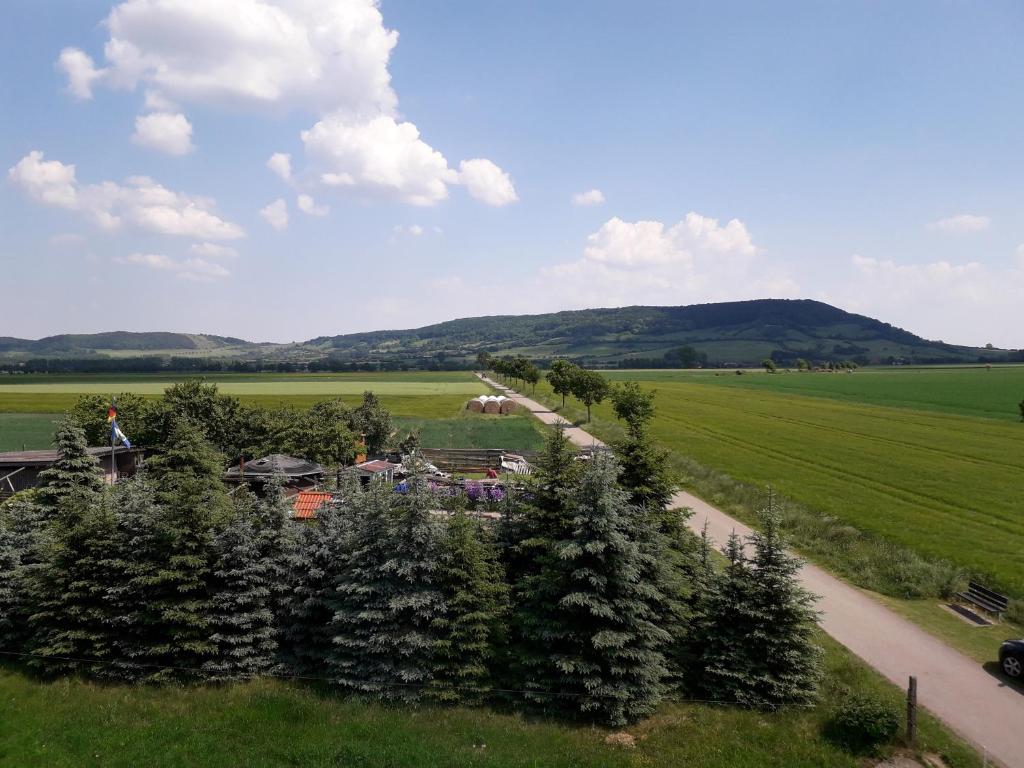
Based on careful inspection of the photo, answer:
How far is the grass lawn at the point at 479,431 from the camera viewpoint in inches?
2051

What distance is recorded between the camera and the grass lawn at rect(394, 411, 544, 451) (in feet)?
171

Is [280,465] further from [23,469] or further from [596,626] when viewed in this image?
[596,626]

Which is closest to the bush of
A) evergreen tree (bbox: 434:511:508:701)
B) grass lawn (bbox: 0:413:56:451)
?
evergreen tree (bbox: 434:511:508:701)

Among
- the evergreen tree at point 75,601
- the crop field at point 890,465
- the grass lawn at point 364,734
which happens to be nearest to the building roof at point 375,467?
the evergreen tree at point 75,601

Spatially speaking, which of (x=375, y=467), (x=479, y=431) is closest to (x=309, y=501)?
(x=375, y=467)

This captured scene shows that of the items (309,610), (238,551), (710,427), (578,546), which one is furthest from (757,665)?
(710,427)

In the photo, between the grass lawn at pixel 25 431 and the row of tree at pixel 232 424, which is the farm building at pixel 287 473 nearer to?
the row of tree at pixel 232 424

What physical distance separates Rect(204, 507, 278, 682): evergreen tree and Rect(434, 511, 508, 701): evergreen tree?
15.7 feet

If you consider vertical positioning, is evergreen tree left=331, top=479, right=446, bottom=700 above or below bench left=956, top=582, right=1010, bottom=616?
above

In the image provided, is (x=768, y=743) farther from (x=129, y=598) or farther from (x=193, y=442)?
(x=193, y=442)

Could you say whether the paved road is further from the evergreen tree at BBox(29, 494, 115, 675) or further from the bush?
the evergreen tree at BBox(29, 494, 115, 675)

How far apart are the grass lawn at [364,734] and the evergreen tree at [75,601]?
104 cm

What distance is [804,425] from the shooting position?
59406 millimetres

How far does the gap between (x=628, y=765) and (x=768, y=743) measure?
125 inches
